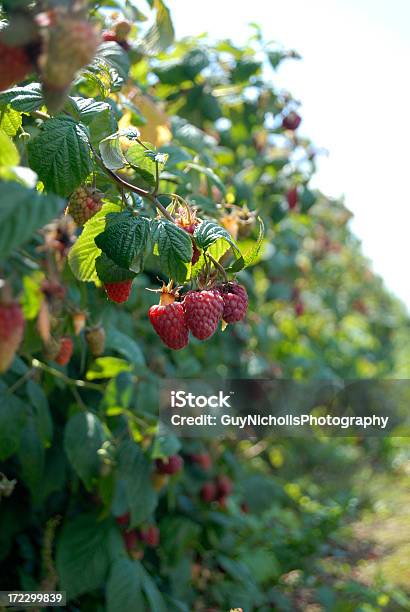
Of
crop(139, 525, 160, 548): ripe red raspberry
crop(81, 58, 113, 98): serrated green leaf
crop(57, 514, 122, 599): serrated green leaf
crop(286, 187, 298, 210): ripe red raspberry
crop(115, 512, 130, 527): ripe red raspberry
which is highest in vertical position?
crop(286, 187, 298, 210): ripe red raspberry

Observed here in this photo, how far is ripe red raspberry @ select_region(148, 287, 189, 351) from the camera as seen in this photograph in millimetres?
992

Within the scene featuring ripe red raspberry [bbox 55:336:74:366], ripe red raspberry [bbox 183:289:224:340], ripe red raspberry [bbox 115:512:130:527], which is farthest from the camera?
ripe red raspberry [bbox 115:512:130:527]

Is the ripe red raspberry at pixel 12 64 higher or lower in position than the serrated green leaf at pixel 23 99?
lower

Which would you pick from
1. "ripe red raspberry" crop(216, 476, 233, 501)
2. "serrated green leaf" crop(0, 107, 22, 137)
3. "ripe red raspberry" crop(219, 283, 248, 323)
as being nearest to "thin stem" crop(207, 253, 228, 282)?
"ripe red raspberry" crop(219, 283, 248, 323)

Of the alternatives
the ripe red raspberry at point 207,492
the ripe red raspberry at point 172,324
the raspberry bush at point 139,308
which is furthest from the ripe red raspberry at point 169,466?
the ripe red raspberry at point 207,492

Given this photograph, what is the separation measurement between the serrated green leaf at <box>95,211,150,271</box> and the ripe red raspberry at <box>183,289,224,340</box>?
3.3 inches

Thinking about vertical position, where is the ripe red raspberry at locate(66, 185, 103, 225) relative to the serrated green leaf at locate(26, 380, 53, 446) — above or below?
above

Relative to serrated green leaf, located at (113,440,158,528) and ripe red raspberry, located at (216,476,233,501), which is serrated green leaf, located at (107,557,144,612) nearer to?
serrated green leaf, located at (113,440,158,528)

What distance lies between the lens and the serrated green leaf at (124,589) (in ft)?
5.28

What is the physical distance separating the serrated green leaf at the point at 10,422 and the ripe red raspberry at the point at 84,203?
0.60m

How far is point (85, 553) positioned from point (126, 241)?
105 cm

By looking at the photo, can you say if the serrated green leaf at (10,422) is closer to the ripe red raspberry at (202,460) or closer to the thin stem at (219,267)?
the thin stem at (219,267)

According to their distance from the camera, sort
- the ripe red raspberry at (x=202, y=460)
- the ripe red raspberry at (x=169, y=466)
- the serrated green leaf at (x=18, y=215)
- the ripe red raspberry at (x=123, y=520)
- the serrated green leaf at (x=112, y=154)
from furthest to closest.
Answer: the ripe red raspberry at (x=202, y=460), the ripe red raspberry at (x=123, y=520), the ripe red raspberry at (x=169, y=466), the serrated green leaf at (x=112, y=154), the serrated green leaf at (x=18, y=215)

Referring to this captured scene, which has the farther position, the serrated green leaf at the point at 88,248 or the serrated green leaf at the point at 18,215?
the serrated green leaf at the point at 88,248
